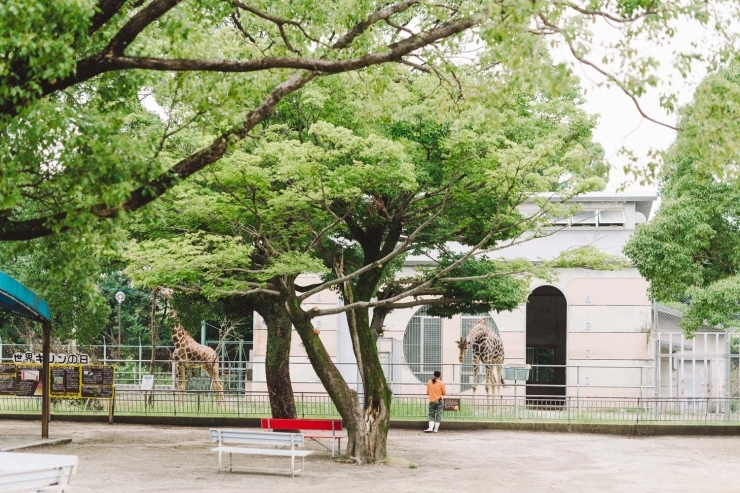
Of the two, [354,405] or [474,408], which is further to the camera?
[474,408]

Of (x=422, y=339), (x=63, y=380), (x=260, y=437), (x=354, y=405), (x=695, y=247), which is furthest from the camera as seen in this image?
(x=422, y=339)

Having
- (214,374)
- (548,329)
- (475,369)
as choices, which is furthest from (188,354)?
(548,329)

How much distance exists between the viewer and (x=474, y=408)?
89.7 ft

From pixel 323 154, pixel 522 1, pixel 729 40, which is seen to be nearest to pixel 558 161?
pixel 323 154

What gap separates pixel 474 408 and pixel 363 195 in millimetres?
11019

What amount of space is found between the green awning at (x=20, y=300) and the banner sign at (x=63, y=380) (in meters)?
4.51

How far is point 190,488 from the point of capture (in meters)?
14.5

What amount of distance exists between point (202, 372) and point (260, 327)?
4.86 meters

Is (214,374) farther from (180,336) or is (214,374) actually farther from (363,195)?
(363,195)

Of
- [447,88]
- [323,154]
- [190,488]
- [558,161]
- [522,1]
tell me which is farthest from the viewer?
[558,161]

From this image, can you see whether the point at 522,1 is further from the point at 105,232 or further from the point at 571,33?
the point at 105,232

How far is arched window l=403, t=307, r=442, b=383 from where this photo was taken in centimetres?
3597

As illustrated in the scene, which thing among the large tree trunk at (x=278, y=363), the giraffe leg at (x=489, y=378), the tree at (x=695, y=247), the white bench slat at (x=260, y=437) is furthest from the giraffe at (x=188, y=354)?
the white bench slat at (x=260, y=437)

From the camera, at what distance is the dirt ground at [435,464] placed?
15297 millimetres
